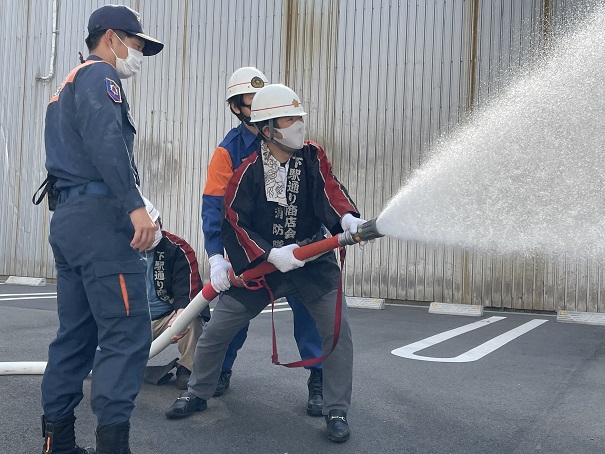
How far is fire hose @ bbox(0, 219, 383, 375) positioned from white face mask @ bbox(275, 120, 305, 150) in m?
0.58

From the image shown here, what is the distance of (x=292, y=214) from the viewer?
3.52m

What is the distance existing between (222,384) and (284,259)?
3.95 ft

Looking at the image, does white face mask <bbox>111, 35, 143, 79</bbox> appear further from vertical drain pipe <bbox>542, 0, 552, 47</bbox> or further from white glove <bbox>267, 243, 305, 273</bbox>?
vertical drain pipe <bbox>542, 0, 552, 47</bbox>

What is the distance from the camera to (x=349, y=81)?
33.7 ft

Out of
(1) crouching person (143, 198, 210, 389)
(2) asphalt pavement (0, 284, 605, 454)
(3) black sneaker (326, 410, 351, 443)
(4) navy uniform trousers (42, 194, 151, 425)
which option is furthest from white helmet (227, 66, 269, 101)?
(3) black sneaker (326, 410, 351, 443)

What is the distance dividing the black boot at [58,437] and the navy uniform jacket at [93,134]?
3.27ft

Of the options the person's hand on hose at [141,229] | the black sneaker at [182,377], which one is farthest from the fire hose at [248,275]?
the person's hand on hose at [141,229]

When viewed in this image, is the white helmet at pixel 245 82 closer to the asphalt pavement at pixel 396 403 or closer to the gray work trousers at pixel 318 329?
the gray work trousers at pixel 318 329

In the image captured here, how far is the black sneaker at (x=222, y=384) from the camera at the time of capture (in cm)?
396

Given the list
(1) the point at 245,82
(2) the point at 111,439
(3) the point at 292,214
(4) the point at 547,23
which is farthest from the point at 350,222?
(4) the point at 547,23

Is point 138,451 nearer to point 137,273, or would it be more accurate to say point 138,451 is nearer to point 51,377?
point 51,377

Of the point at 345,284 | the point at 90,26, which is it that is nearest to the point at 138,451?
the point at 90,26

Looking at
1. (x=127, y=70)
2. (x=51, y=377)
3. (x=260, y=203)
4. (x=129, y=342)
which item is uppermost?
(x=127, y=70)

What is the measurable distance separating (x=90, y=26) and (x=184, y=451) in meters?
2.00
